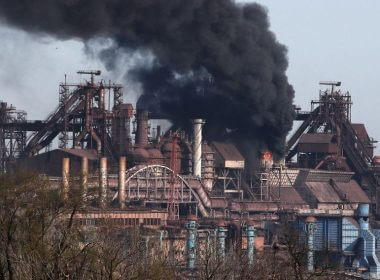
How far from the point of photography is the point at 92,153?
102m

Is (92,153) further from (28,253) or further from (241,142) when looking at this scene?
(28,253)

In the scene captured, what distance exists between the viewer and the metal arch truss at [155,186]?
98688 mm

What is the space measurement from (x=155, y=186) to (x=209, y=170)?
7.85 meters

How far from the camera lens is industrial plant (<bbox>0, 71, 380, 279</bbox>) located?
94.4 metres

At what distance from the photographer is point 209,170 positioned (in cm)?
10688

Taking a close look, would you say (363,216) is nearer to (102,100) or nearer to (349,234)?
(349,234)

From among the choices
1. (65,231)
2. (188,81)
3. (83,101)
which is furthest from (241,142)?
(65,231)

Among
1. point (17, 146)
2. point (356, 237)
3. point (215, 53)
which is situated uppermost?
point (215, 53)

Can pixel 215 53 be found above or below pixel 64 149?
above

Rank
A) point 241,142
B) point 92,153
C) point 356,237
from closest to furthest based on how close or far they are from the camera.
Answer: point 356,237
point 92,153
point 241,142

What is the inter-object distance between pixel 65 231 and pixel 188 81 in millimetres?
75843

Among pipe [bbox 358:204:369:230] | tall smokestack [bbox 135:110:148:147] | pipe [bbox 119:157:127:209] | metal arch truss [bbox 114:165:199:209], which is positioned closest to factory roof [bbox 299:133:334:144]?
tall smokestack [bbox 135:110:148:147]

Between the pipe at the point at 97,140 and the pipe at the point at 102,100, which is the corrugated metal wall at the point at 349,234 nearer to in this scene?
the pipe at the point at 97,140

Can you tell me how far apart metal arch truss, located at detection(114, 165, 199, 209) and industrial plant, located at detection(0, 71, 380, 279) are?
0.24ft
